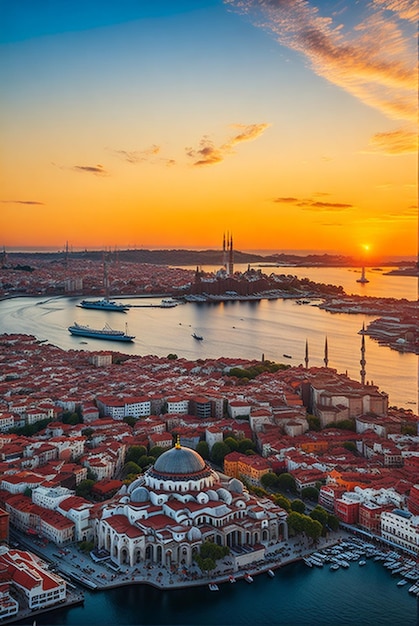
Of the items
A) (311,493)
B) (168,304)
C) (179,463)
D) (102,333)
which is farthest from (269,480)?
(168,304)

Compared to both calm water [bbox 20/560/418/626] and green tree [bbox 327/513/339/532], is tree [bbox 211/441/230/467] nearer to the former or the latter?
green tree [bbox 327/513/339/532]

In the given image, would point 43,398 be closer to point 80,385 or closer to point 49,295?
point 80,385

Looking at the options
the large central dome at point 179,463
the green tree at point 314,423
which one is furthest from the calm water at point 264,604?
the green tree at point 314,423

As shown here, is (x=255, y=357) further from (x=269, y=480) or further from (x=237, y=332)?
(x=269, y=480)

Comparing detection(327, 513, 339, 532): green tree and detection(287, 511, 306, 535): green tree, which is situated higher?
detection(287, 511, 306, 535): green tree

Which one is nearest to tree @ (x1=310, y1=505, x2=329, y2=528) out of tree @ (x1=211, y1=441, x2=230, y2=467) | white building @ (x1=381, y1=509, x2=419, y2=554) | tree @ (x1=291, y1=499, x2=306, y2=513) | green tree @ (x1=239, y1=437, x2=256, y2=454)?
tree @ (x1=291, y1=499, x2=306, y2=513)

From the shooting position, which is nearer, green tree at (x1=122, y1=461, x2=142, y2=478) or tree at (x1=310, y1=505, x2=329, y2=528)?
tree at (x1=310, y1=505, x2=329, y2=528)

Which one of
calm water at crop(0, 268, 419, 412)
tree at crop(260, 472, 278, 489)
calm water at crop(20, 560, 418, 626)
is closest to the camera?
calm water at crop(20, 560, 418, 626)
